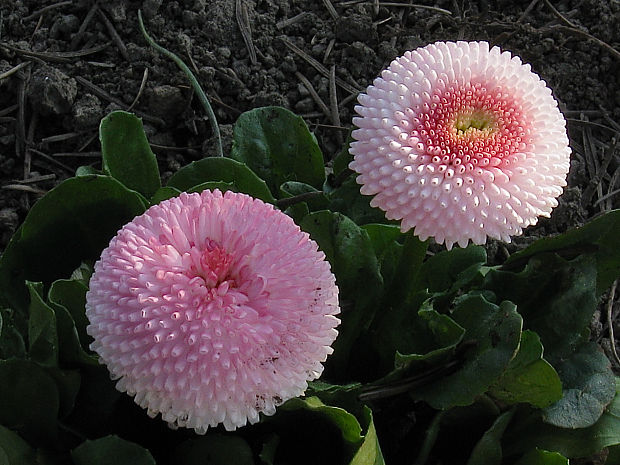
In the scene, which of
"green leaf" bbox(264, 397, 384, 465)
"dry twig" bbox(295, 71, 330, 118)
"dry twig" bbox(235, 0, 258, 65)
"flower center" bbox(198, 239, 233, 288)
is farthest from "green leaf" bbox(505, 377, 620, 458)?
"dry twig" bbox(235, 0, 258, 65)

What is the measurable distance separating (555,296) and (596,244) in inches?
5.6

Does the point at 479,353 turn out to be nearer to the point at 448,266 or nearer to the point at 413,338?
the point at 413,338

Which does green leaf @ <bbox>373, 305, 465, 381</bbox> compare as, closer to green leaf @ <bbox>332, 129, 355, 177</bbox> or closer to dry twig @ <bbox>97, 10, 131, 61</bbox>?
green leaf @ <bbox>332, 129, 355, 177</bbox>

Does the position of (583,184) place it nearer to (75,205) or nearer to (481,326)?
(481,326)

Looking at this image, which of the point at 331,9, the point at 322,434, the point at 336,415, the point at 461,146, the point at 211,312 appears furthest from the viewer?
the point at 331,9

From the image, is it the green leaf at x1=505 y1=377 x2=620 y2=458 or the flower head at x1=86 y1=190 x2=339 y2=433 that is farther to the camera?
the green leaf at x1=505 y1=377 x2=620 y2=458

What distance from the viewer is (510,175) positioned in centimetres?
127

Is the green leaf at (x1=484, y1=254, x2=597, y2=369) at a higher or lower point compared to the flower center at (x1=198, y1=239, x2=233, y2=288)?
lower

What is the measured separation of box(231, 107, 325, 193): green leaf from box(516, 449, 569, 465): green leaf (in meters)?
0.82

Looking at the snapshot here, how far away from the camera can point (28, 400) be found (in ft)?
4.78

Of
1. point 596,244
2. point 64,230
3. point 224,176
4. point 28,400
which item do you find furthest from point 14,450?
point 596,244

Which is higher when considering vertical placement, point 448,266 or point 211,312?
point 211,312

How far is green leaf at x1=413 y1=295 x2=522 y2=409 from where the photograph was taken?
4.72 ft

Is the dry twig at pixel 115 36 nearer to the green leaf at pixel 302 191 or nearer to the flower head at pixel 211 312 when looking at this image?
the green leaf at pixel 302 191
